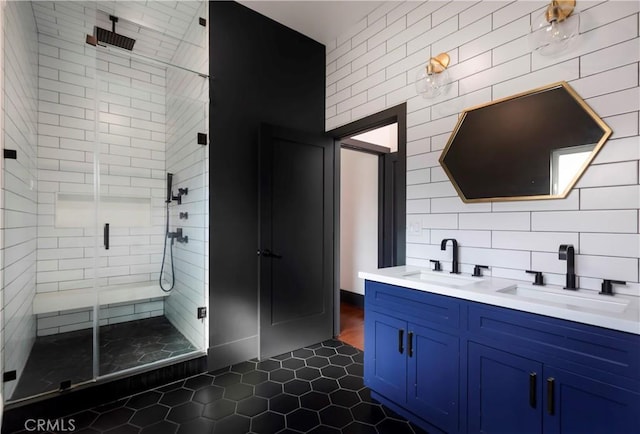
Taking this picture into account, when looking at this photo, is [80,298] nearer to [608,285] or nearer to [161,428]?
[161,428]

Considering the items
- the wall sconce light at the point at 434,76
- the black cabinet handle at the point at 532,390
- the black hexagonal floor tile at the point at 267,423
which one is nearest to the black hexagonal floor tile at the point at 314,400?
the black hexagonal floor tile at the point at 267,423

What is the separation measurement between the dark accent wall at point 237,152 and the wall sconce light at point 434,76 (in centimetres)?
132

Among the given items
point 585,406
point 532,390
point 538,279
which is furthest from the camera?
point 538,279

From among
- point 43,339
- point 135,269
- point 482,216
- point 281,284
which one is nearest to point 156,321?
point 135,269

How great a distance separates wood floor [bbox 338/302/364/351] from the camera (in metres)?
3.06

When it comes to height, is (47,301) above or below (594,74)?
below

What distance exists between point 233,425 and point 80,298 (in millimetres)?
1972

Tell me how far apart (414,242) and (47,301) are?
126 inches

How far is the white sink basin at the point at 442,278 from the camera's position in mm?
1890

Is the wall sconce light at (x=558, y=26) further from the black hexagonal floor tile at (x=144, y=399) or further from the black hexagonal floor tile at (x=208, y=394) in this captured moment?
the black hexagonal floor tile at (x=144, y=399)

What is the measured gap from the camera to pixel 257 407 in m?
1.97

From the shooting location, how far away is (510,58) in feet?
5.97

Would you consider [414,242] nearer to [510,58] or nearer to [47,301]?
[510,58]

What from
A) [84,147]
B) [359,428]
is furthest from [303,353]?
[84,147]
